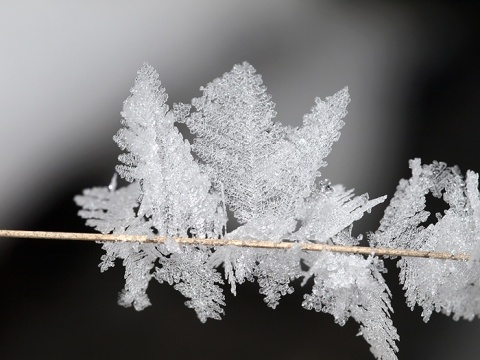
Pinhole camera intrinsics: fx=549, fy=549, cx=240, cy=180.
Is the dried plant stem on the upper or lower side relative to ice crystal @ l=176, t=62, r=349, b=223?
lower

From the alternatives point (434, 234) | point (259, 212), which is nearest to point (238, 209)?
point (259, 212)

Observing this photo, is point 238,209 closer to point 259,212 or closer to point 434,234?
point 259,212

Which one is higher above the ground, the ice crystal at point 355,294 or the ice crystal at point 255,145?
the ice crystal at point 255,145

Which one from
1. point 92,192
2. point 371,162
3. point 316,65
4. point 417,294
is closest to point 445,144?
point 371,162

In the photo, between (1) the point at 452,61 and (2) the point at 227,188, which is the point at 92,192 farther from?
(1) the point at 452,61

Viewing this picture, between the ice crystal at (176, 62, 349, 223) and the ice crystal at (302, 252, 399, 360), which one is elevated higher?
the ice crystal at (176, 62, 349, 223)
